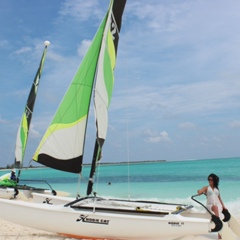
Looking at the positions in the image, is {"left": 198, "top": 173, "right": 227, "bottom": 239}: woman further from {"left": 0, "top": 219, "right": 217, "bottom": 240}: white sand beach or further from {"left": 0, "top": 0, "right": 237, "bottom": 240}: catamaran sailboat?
{"left": 0, "top": 219, "right": 217, "bottom": 240}: white sand beach

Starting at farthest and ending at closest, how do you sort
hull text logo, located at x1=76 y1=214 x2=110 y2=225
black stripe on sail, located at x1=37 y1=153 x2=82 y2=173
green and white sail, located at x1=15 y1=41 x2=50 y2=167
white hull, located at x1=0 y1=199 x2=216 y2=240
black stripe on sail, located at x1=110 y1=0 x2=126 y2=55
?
green and white sail, located at x1=15 y1=41 x2=50 y2=167 → black stripe on sail, located at x1=110 y1=0 x2=126 y2=55 → black stripe on sail, located at x1=37 y1=153 x2=82 y2=173 → hull text logo, located at x1=76 y1=214 x2=110 y2=225 → white hull, located at x1=0 y1=199 x2=216 y2=240

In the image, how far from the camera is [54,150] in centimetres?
863

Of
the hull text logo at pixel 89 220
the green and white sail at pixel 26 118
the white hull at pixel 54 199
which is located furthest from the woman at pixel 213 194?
the green and white sail at pixel 26 118

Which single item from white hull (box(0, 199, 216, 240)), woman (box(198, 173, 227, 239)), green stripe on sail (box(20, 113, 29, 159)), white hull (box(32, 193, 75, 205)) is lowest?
white hull (box(0, 199, 216, 240))

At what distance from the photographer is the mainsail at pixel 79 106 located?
853 centimetres

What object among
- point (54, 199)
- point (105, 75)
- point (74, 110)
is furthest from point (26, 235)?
point (105, 75)

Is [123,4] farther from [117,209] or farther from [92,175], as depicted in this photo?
[117,209]

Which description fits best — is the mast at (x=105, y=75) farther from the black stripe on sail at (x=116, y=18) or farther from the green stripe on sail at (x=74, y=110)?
the green stripe on sail at (x=74, y=110)

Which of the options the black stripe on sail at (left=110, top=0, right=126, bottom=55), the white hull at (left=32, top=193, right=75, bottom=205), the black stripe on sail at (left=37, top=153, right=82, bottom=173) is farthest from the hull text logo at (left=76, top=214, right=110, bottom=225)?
the black stripe on sail at (left=110, top=0, right=126, bottom=55)

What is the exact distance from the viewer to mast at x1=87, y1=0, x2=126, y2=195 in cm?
820

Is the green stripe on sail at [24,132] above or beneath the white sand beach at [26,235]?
above

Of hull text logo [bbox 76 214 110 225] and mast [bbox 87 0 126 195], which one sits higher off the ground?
mast [bbox 87 0 126 195]

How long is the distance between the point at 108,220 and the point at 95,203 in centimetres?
68

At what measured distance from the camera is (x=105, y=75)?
866 centimetres
